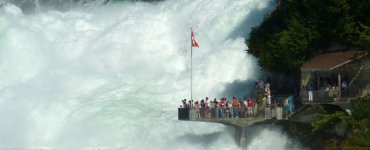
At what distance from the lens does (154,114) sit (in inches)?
2611

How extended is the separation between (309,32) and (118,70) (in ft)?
65.7

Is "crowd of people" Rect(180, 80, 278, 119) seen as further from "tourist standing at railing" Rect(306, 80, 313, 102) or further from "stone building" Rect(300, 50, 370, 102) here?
"stone building" Rect(300, 50, 370, 102)

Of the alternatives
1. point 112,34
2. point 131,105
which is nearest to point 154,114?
point 131,105

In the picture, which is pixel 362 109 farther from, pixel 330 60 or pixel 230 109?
pixel 230 109

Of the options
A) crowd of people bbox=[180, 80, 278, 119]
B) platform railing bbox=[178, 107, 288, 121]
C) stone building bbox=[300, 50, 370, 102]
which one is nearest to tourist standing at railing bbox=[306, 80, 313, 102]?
stone building bbox=[300, 50, 370, 102]

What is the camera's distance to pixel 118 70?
247 feet

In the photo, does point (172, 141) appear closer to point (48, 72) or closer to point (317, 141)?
point (317, 141)

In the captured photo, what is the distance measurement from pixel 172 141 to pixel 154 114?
5.15 metres

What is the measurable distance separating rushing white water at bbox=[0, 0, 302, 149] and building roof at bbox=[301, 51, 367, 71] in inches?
232

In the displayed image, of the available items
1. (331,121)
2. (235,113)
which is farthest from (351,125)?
(235,113)

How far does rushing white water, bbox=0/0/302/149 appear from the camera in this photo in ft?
208

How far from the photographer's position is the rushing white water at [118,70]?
63406 millimetres

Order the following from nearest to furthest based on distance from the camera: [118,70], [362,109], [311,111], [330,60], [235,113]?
1. [362,109]
2. [330,60]
3. [311,111]
4. [235,113]
5. [118,70]

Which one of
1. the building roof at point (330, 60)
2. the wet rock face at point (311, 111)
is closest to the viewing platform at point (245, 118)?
the wet rock face at point (311, 111)
